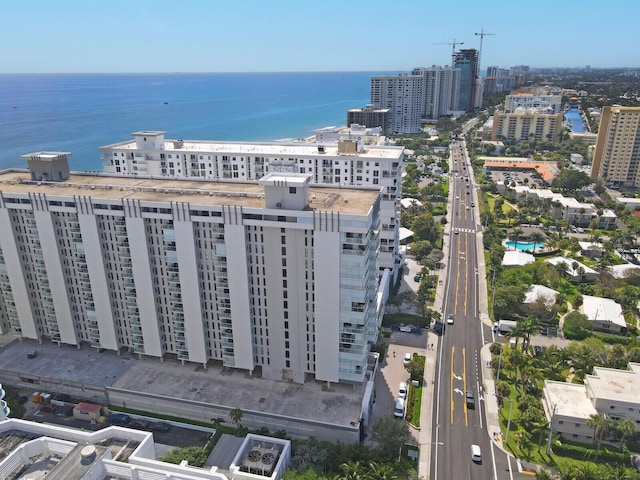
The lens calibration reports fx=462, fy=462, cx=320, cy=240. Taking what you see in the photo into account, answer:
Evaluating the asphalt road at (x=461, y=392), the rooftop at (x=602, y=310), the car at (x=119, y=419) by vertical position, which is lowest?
the asphalt road at (x=461, y=392)

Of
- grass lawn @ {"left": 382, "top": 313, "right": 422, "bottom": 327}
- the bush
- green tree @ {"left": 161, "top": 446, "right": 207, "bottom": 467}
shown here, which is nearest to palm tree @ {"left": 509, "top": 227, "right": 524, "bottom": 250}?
grass lawn @ {"left": 382, "top": 313, "right": 422, "bottom": 327}

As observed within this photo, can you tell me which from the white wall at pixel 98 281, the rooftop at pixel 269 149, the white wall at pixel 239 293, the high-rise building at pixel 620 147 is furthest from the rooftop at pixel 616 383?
the high-rise building at pixel 620 147

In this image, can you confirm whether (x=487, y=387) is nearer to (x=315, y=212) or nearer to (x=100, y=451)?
(x=315, y=212)

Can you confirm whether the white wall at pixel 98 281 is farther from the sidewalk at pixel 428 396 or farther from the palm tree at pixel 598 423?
the palm tree at pixel 598 423

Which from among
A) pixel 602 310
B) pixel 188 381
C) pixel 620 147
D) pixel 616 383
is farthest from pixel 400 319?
pixel 620 147

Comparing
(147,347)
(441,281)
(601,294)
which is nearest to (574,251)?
(601,294)

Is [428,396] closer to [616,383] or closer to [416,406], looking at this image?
[416,406]

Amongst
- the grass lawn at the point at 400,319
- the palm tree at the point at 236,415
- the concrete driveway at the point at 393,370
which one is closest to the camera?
the palm tree at the point at 236,415
